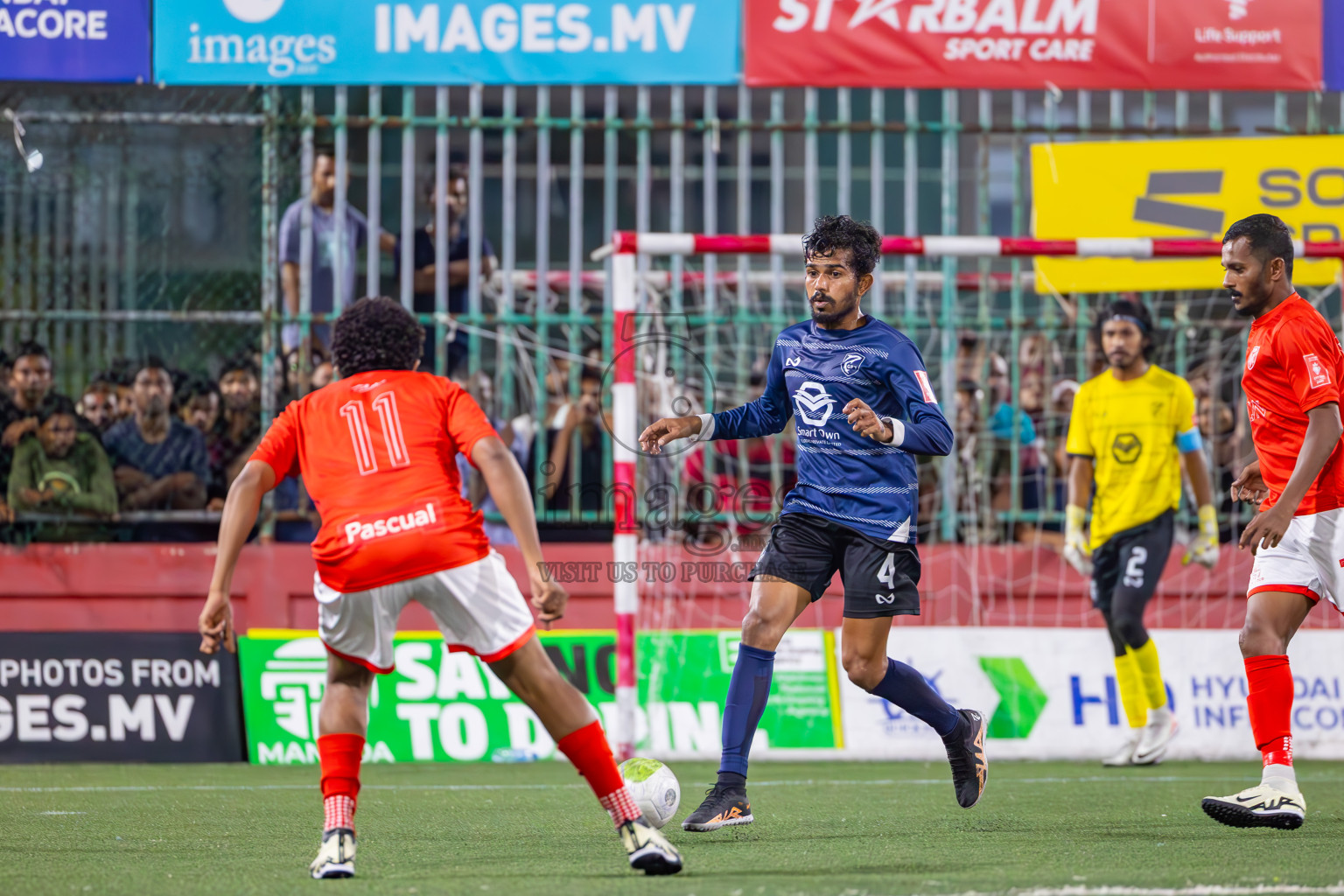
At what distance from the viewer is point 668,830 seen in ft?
19.0

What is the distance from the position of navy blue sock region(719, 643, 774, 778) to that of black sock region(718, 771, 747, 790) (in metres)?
0.04

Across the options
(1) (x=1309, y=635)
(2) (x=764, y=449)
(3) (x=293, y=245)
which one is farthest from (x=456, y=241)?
(1) (x=1309, y=635)

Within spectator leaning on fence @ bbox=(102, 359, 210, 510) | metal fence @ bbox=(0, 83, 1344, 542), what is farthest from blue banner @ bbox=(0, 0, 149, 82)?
spectator leaning on fence @ bbox=(102, 359, 210, 510)

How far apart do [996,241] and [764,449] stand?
2.39m

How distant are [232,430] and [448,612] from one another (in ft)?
19.3

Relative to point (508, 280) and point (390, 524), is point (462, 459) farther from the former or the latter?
point (390, 524)

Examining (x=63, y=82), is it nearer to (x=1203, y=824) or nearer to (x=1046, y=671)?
(x=1046, y=671)

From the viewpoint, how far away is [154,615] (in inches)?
385

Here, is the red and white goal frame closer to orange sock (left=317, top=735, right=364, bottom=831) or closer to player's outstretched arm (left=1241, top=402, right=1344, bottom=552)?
player's outstretched arm (left=1241, top=402, right=1344, bottom=552)

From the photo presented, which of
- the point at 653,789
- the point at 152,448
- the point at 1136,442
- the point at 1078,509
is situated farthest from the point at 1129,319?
the point at 152,448

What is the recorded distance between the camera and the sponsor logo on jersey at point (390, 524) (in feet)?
14.4

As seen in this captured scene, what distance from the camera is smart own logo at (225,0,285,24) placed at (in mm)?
9828

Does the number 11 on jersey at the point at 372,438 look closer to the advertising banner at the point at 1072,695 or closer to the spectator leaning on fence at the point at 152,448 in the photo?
the advertising banner at the point at 1072,695

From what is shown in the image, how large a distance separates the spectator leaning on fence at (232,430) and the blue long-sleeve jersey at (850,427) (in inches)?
193
